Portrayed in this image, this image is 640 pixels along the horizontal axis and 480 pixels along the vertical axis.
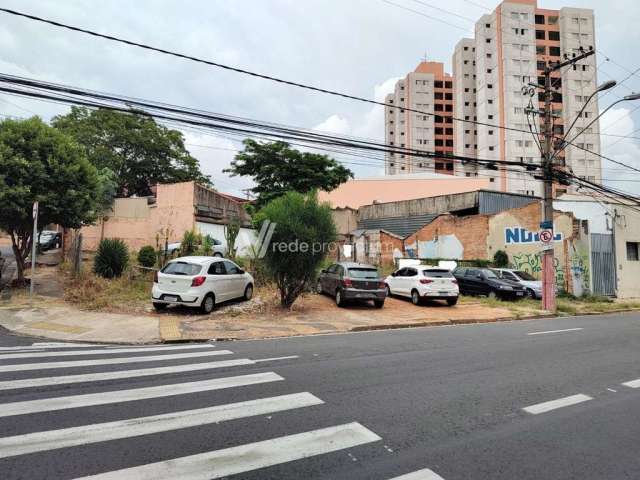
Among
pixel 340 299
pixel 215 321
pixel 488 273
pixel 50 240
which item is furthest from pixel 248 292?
pixel 50 240

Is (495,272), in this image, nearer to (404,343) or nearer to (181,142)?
(404,343)

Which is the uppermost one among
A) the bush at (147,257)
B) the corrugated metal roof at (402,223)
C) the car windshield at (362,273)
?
the corrugated metal roof at (402,223)

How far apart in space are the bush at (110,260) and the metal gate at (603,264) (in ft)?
73.9

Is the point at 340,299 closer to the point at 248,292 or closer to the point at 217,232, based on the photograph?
the point at 248,292

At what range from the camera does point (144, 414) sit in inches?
165

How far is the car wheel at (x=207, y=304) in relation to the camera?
38.1 feet

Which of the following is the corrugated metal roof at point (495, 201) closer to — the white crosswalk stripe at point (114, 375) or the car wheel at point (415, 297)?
the car wheel at point (415, 297)

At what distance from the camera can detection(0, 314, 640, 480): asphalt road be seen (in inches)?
125

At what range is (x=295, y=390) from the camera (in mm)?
5055

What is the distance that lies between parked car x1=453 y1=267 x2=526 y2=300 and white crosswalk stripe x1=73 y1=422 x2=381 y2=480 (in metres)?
16.3

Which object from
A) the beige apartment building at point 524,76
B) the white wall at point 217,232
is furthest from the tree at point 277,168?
the beige apartment building at point 524,76

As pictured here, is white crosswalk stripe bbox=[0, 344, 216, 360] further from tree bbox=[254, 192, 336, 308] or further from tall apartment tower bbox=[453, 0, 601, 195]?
tall apartment tower bbox=[453, 0, 601, 195]

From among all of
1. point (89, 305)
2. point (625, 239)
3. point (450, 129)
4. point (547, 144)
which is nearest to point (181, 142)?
point (89, 305)

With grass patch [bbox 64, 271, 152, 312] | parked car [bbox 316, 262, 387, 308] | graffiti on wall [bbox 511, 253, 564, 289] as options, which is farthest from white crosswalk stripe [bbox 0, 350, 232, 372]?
graffiti on wall [bbox 511, 253, 564, 289]
